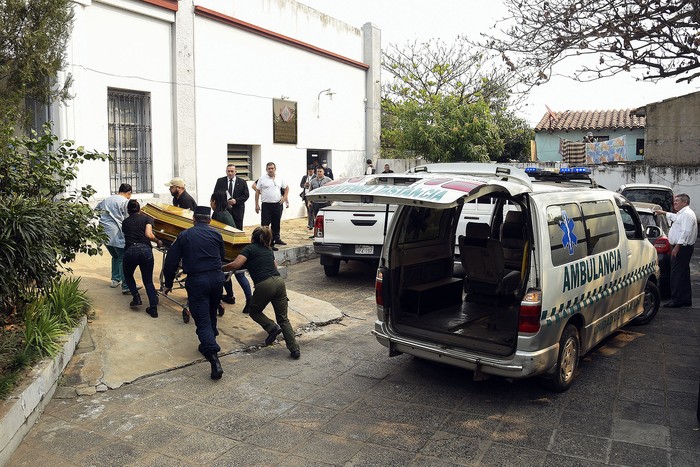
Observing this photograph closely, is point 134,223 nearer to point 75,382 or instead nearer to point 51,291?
point 51,291

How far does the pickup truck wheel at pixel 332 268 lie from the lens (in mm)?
11367

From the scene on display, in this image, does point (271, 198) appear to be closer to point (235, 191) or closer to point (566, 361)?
point (235, 191)

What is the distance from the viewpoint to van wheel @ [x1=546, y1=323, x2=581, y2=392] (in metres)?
5.77

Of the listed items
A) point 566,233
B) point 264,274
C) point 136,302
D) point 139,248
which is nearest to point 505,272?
point 566,233

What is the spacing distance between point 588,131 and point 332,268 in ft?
73.1

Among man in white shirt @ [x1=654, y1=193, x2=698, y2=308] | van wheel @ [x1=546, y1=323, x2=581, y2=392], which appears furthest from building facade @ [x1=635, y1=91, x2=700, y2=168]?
van wheel @ [x1=546, y1=323, x2=581, y2=392]

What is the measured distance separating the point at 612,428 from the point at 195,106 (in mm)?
11432

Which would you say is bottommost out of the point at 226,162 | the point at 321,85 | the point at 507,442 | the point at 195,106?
the point at 507,442

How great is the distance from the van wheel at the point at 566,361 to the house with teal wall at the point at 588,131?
2440 cm

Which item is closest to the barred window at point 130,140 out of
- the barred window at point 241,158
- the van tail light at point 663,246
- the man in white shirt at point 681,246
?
the barred window at point 241,158

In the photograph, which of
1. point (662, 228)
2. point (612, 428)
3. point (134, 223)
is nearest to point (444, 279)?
point (612, 428)

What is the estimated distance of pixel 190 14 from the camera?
13930 mm

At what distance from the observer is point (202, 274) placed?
21.2 ft

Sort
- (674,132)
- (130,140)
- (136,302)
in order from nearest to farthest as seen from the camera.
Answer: (136,302), (130,140), (674,132)
